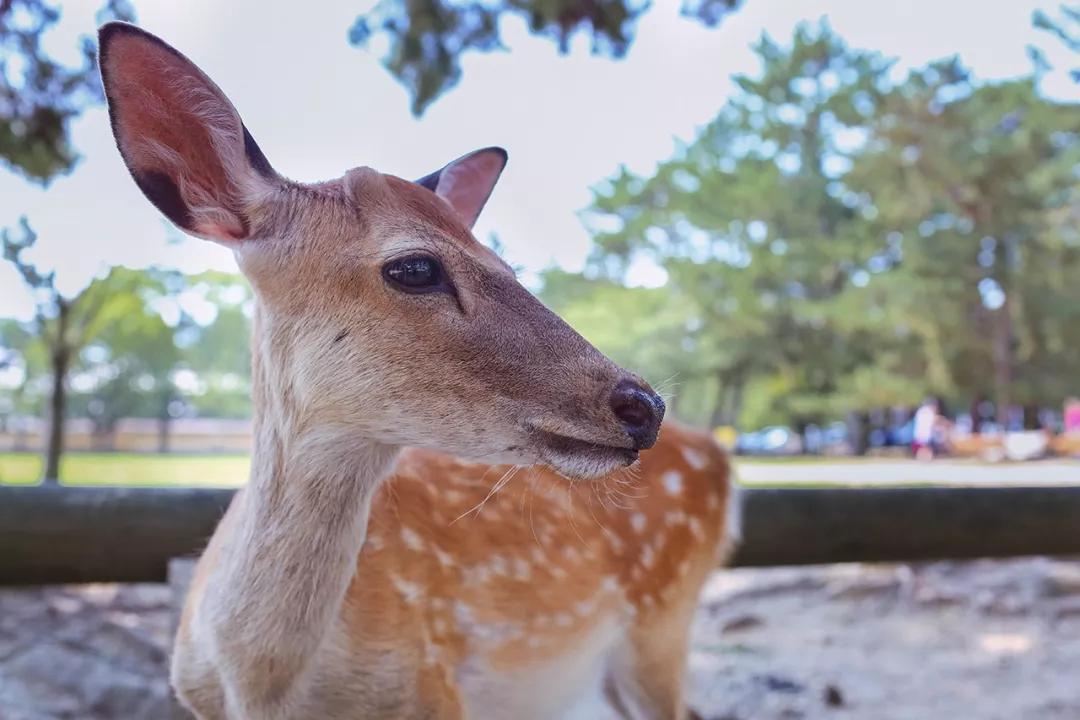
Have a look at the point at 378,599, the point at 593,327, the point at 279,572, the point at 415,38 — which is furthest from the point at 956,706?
the point at 593,327

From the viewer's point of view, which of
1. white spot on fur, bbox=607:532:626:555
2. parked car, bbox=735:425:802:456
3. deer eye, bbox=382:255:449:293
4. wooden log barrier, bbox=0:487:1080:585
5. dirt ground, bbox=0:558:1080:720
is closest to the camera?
deer eye, bbox=382:255:449:293

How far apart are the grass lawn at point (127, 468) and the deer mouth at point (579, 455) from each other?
18.7ft

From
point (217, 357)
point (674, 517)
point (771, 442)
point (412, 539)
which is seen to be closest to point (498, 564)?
point (412, 539)

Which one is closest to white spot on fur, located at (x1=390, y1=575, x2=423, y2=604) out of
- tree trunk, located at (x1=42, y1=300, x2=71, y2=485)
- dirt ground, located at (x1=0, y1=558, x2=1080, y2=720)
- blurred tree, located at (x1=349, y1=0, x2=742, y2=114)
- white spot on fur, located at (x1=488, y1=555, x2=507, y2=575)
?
white spot on fur, located at (x1=488, y1=555, x2=507, y2=575)

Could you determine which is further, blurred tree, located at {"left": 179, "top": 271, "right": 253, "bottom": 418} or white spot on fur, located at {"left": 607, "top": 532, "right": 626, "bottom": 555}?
blurred tree, located at {"left": 179, "top": 271, "right": 253, "bottom": 418}

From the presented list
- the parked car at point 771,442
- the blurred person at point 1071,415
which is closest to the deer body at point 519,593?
the blurred person at point 1071,415

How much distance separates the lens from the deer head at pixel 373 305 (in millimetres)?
1145

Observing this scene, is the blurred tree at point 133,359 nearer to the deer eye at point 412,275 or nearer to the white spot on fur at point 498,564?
the white spot on fur at point 498,564

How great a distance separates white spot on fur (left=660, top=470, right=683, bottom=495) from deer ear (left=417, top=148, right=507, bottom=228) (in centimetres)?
98

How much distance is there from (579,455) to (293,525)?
0.44 m

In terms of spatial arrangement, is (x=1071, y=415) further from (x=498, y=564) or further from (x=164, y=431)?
(x=498, y=564)

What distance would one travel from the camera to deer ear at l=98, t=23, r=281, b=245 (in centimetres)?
116

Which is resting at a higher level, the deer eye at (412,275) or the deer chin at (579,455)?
the deer eye at (412,275)

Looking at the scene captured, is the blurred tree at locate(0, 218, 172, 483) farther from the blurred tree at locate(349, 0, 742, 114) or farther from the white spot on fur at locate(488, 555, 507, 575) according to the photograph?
the white spot on fur at locate(488, 555, 507, 575)
